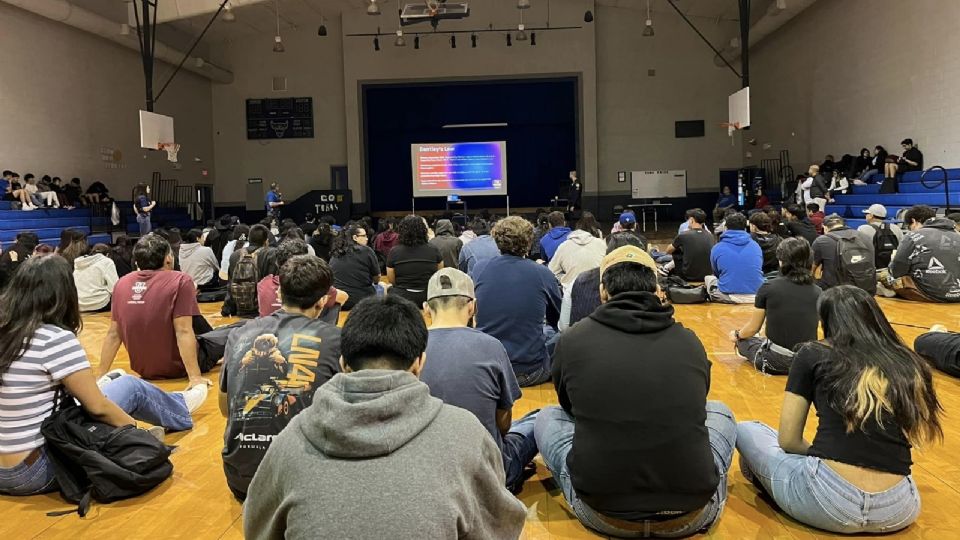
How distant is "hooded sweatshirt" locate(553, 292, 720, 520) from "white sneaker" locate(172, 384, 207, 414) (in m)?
2.60

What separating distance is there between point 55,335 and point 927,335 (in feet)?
16.7

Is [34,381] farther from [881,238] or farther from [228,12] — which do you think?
[228,12]

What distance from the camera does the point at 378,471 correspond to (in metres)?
1.25

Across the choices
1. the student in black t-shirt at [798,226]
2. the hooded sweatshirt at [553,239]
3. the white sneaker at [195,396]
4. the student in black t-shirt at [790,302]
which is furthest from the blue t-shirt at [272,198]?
the student in black t-shirt at [790,302]

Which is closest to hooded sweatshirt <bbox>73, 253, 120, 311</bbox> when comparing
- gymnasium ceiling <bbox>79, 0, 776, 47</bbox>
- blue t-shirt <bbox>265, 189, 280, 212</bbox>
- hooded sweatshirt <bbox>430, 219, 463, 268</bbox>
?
hooded sweatshirt <bbox>430, 219, 463, 268</bbox>

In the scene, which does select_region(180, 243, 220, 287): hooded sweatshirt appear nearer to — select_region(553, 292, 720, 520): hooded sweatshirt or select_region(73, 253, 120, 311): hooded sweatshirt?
select_region(73, 253, 120, 311): hooded sweatshirt

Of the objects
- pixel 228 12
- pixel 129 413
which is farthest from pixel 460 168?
pixel 129 413

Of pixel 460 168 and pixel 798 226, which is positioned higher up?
pixel 460 168

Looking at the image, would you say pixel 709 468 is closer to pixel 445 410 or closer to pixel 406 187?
pixel 445 410

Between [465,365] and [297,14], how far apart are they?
1815 centimetres

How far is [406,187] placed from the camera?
812 inches

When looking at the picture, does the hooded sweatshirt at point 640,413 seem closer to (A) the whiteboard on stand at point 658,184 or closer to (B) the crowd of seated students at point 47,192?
(B) the crowd of seated students at point 47,192

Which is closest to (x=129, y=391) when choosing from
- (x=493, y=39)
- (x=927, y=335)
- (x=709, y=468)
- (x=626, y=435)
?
(x=626, y=435)

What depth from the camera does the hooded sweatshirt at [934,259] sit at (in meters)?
6.84
